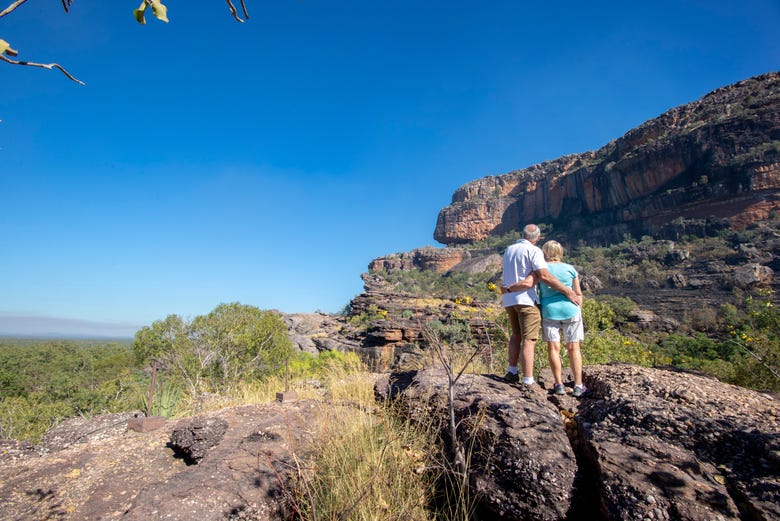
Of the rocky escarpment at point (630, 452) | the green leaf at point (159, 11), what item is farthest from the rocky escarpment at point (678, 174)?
the green leaf at point (159, 11)

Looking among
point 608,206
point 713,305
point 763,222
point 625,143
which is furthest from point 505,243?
point 713,305

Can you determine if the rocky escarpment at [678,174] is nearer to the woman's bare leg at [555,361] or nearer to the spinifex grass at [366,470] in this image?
the woman's bare leg at [555,361]

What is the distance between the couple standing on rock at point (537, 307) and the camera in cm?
322

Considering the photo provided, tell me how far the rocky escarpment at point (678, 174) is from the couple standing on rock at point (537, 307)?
57756mm

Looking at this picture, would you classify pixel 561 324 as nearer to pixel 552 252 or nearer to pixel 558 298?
pixel 558 298

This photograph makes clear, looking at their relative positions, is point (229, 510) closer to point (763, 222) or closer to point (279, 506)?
point (279, 506)

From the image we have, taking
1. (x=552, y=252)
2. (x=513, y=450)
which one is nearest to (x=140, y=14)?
(x=513, y=450)

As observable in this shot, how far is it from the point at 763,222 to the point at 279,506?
2324 inches

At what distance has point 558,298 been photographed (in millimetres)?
3373

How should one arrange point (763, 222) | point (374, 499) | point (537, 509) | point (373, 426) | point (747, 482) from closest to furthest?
point (747, 482) → point (537, 509) → point (374, 499) → point (373, 426) → point (763, 222)

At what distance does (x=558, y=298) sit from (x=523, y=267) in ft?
1.41

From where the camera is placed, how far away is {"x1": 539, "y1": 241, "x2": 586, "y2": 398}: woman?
10.3 ft

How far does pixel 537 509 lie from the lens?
6.52 ft

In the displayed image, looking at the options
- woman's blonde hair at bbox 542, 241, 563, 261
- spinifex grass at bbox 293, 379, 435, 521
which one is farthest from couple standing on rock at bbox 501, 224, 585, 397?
spinifex grass at bbox 293, 379, 435, 521
